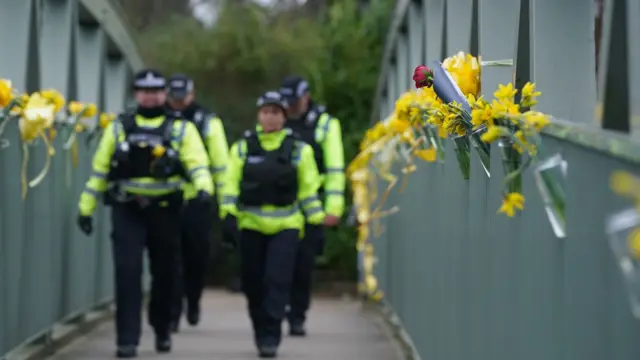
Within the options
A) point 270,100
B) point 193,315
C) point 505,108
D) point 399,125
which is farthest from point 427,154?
point 193,315

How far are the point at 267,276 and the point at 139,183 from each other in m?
1.14

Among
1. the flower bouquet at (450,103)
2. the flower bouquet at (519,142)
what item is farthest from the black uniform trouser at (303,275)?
the flower bouquet at (519,142)

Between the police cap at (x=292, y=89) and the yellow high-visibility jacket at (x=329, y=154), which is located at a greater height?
the police cap at (x=292, y=89)

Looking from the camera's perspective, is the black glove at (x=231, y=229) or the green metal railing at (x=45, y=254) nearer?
the green metal railing at (x=45, y=254)

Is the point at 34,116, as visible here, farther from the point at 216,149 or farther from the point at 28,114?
the point at 216,149

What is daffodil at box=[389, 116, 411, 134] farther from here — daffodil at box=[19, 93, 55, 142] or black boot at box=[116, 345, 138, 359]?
black boot at box=[116, 345, 138, 359]

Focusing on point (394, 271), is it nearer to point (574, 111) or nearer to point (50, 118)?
point (50, 118)

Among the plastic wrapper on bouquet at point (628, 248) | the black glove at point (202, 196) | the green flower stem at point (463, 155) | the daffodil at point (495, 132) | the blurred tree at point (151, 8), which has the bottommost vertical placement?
the black glove at point (202, 196)

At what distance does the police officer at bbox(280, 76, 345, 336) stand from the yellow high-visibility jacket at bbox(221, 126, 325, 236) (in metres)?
1.59

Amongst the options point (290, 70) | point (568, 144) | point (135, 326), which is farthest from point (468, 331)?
point (290, 70)

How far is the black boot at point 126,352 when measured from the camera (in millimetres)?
10906

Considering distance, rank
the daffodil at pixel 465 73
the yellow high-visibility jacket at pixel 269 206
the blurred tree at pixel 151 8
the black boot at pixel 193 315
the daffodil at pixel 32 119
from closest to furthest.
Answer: the daffodil at pixel 465 73
the daffodil at pixel 32 119
the yellow high-visibility jacket at pixel 269 206
the black boot at pixel 193 315
the blurred tree at pixel 151 8

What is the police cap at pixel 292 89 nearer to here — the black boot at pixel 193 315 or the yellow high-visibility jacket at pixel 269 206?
the yellow high-visibility jacket at pixel 269 206

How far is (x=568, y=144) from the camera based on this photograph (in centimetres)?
434
